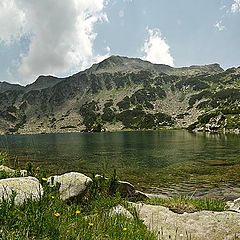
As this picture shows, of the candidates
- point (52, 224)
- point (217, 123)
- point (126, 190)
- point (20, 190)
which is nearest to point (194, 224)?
point (20, 190)

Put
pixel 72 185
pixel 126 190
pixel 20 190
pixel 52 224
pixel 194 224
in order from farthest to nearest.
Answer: pixel 126 190, pixel 72 185, pixel 194 224, pixel 20 190, pixel 52 224

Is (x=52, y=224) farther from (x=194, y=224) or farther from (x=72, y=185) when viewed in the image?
(x=72, y=185)

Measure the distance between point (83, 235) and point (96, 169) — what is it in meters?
37.6

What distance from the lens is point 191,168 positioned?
42938mm

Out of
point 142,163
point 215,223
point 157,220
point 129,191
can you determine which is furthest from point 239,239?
point 142,163

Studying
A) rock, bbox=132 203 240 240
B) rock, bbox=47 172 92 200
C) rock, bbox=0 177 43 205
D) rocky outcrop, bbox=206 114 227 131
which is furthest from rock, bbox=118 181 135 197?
rocky outcrop, bbox=206 114 227 131

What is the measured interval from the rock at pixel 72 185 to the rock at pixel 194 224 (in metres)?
2.35

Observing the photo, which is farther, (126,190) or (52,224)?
(126,190)

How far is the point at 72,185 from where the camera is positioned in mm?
12492

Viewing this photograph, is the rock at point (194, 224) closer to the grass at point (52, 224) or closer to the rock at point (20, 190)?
the grass at point (52, 224)

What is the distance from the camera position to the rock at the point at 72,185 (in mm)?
11931

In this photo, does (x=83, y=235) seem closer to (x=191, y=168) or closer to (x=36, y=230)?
(x=36, y=230)

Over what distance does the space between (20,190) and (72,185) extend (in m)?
4.61

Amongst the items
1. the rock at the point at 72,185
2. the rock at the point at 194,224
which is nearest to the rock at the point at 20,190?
the rock at the point at 72,185
